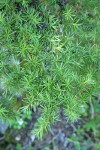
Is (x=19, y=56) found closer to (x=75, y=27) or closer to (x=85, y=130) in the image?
(x=75, y=27)

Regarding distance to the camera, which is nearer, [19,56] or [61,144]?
[19,56]

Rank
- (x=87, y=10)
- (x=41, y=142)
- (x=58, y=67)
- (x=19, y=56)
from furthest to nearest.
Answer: (x=41, y=142), (x=87, y=10), (x=19, y=56), (x=58, y=67)

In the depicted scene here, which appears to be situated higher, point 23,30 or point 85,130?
point 23,30

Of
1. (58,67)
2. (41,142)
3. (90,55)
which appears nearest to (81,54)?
(90,55)

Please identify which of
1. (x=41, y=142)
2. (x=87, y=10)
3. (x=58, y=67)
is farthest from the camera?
(x=41, y=142)

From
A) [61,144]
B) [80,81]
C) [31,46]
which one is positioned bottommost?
[61,144]

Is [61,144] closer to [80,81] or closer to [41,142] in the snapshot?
[41,142]
